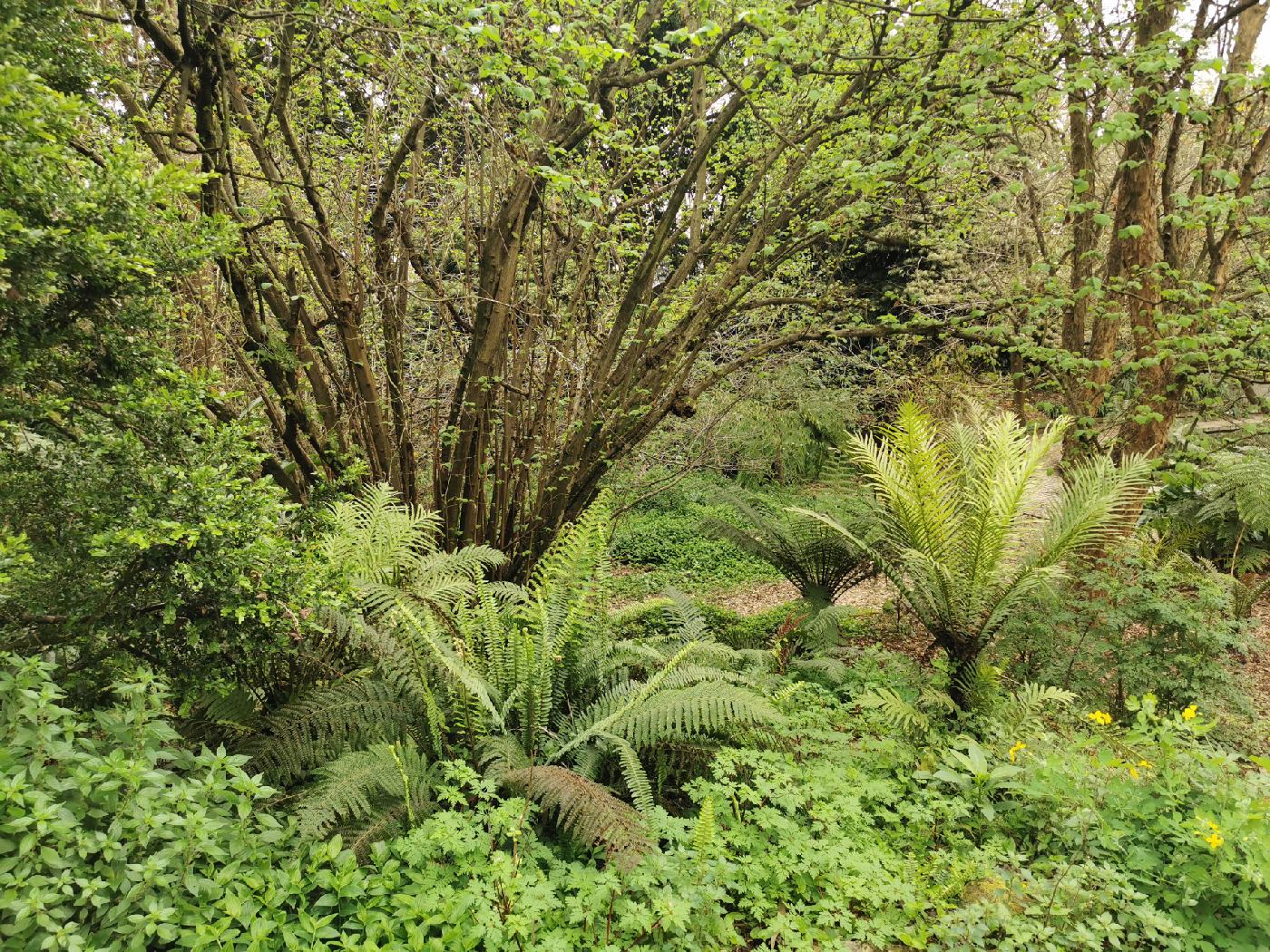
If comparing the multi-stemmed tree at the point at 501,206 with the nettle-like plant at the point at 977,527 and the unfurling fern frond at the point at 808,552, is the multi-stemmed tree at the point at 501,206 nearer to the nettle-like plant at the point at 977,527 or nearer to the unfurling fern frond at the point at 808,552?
the unfurling fern frond at the point at 808,552

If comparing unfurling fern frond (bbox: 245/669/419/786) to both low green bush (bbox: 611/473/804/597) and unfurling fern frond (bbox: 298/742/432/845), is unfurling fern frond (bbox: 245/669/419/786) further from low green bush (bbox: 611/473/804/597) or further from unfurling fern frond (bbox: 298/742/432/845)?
low green bush (bbox: 611/473/804/597)

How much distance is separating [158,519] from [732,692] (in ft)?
6.14

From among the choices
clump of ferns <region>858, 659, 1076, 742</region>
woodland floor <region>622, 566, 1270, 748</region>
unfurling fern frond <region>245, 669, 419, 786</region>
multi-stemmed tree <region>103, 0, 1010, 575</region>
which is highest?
multi-stemmed tree <region>103, 0, 1010, 575</region>

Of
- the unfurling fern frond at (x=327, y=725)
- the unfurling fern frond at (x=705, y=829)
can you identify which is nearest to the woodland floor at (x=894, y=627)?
the unfurling fern frond at (x=705, y=829)

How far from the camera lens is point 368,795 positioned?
6.89 ft

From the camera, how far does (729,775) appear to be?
2617 mm

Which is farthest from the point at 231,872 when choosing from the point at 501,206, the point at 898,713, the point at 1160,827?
the point at 501,206

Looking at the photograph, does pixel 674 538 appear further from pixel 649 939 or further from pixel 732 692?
pixel 649 939

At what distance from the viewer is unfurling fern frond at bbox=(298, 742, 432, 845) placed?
1.84 metres

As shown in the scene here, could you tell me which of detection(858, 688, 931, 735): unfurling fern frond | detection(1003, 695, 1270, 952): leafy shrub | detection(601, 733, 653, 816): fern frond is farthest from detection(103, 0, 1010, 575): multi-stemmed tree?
detection(1003, 695, 1270, 952): leafy shrub

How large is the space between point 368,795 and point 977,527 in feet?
9.65

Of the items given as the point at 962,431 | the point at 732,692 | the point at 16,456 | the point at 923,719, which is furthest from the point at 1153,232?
the point at 16,456

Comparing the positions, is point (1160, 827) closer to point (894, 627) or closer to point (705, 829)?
point (705, 829)

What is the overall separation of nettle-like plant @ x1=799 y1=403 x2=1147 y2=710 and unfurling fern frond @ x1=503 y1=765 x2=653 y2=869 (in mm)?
1915
